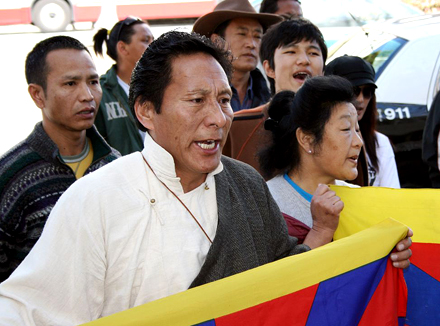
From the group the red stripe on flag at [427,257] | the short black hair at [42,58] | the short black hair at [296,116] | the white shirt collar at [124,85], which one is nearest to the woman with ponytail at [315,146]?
the short black hair at [296,116]

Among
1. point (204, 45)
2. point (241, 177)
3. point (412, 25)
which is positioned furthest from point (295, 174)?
point (412, 25)

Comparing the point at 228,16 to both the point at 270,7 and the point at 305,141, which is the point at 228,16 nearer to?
the point at 270,7

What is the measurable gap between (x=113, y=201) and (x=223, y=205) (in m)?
0.41

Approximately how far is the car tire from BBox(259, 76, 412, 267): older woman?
1302cm

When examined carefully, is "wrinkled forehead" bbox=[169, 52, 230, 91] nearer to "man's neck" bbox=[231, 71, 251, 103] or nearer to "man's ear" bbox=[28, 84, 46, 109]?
"man's ear" bbox=[28, 84, 46, 109]

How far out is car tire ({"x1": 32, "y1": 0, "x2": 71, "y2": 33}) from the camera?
49.5ft

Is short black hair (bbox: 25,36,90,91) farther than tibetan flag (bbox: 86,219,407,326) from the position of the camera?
Yes

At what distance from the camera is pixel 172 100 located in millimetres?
2262

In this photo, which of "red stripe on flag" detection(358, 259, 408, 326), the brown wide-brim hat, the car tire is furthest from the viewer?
the car tire

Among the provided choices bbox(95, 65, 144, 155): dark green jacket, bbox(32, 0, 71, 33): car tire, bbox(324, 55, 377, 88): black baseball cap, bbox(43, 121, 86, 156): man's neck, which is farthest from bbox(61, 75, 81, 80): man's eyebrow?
bbox(32, 0, 71, 33): car tire

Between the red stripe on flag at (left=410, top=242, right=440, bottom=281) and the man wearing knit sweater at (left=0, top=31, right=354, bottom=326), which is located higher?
the man wearing knit sweater at (left=0, top=31, right=354, bottom=326)

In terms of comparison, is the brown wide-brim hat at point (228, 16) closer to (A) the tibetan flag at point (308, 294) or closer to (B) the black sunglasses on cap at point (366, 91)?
(B) the black sunglasses on cap at point (366, 91)

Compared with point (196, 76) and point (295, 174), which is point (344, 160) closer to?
point (295, 174)

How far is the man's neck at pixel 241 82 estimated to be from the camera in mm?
4773
